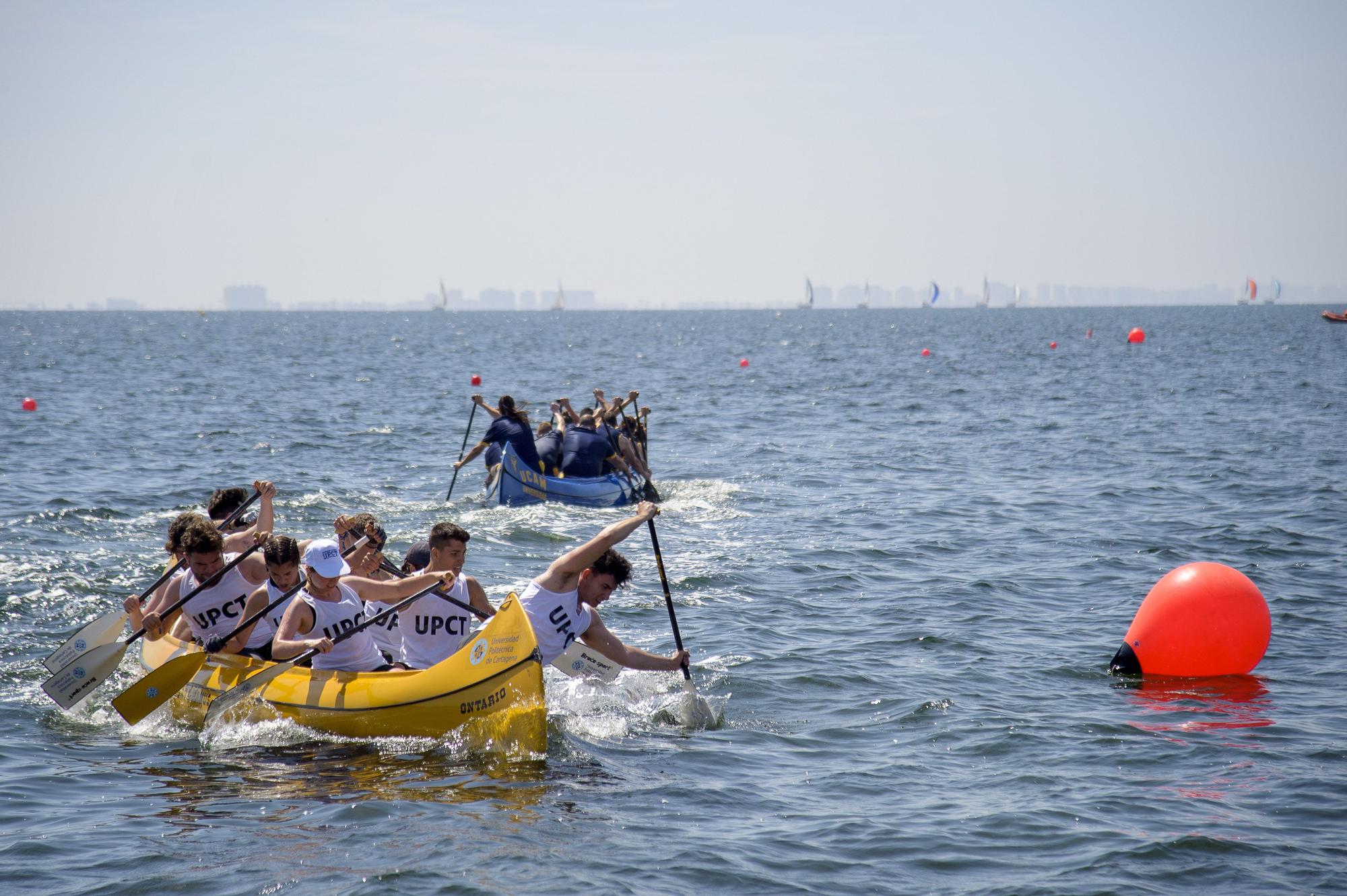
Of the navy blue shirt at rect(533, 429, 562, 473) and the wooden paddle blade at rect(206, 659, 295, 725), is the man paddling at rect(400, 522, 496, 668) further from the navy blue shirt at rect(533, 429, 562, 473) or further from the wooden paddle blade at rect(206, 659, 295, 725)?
the navy blue shirt at rect(533, 429, 562, 473)

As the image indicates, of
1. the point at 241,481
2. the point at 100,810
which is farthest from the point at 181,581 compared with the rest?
the point at 241,481

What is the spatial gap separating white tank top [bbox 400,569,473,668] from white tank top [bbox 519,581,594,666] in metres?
0.62

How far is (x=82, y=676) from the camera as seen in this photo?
27.5 ft

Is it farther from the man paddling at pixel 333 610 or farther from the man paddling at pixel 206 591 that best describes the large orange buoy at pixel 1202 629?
the man paddling at pixel 206 591

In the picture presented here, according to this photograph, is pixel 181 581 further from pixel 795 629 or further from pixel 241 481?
pixel 241 481

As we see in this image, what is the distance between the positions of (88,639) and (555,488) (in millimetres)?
9239

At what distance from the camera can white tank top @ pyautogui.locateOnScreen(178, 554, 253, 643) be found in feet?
27.2

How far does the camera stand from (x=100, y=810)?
21.9ft

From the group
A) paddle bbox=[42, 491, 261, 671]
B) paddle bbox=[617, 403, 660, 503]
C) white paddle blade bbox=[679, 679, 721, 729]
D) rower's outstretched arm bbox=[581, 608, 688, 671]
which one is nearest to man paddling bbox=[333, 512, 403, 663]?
rower's outstretched arm bbox=[581, 608, 688, 671]

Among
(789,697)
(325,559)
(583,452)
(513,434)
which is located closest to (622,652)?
(789,697)

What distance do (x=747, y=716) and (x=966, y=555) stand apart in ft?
20.1

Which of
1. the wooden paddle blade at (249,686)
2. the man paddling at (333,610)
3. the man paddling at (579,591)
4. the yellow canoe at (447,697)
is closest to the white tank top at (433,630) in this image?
the man paddling at (333,610)

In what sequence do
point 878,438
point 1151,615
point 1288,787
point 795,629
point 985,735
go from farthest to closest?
point 878,438
point 795,629
point 1151,615
point 985,735
point 1288,787

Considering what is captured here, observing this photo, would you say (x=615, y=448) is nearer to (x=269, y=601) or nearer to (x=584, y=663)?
(x=584, y=663)
